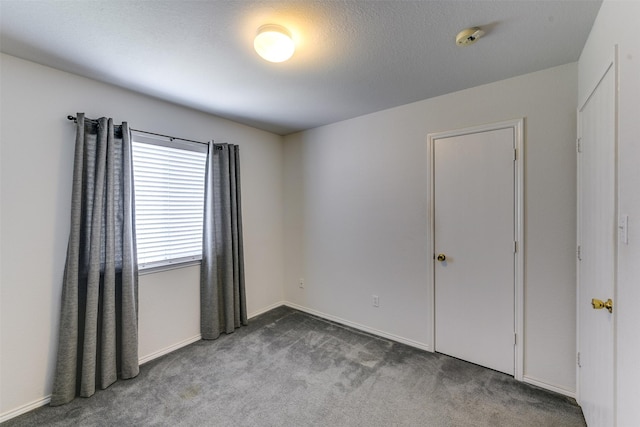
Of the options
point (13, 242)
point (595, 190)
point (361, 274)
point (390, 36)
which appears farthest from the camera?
point (361, 274)

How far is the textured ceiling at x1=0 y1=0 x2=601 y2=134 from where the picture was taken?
1.44m

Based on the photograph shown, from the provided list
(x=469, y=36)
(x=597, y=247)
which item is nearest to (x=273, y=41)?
(x=469, y=36)

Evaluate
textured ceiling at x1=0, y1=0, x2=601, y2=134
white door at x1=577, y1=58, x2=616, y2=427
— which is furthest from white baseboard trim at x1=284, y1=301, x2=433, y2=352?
textured ceiling at x1=0, y1=0, x2=601, y2=134

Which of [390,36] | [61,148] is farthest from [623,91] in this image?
[61,148]

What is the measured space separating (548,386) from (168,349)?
10.9ft

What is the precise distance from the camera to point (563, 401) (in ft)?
6.34

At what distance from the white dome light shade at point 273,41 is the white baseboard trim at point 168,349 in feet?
9.18

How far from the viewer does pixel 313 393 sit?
207 cm

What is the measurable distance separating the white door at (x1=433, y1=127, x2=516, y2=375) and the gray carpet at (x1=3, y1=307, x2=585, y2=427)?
0.24 m

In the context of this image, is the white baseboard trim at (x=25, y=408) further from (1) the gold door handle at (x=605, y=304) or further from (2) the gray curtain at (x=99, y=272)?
(1) the gold door handle at (x=605, y=304)

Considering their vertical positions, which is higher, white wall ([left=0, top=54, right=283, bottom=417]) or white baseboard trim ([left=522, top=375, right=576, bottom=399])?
white wall ([left=0, top=54, right=283, bottom=417])

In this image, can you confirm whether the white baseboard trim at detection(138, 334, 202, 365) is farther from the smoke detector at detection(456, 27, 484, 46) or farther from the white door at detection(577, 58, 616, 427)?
the smoke detector at detection(456, 27, 484, 46)

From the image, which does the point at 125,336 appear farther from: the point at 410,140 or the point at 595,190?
the point at 595,190

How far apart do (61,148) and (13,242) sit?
74cm
